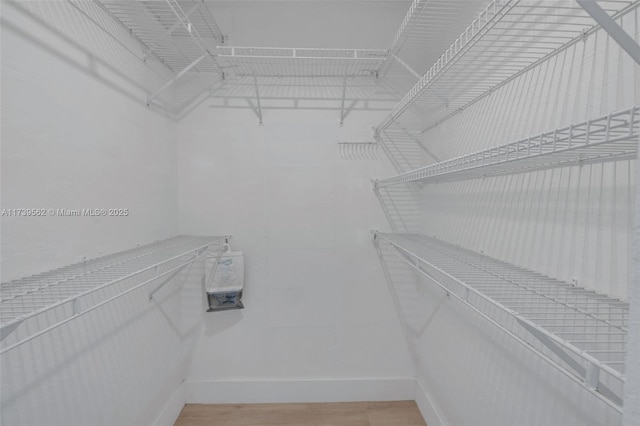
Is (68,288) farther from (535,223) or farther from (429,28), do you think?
(429,28)

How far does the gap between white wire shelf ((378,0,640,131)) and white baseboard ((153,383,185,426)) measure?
209 cm

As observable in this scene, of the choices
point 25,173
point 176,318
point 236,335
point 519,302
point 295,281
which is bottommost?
point 236,335

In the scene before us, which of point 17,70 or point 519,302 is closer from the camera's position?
point 519,302

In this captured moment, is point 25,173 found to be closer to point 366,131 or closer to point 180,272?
point 180,272

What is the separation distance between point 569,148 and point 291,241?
1661 mm

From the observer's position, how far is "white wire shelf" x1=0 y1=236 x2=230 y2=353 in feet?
2.21

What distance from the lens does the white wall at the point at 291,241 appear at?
6.48 feet

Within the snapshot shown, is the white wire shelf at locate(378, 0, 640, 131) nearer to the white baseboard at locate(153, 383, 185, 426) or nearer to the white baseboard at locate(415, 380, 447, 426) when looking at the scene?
the white baseboard at locate(415, 380, 447, 426)

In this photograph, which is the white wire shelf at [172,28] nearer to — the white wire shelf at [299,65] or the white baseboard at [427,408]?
the white wire shelf at [299,65]

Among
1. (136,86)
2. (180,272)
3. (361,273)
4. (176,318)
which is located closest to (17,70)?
(136,86)

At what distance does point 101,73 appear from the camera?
127cm

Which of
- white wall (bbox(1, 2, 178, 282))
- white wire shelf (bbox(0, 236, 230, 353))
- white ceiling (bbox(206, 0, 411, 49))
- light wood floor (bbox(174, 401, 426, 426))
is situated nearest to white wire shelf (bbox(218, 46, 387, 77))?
white ceiling (bbox(206, 0, 411, 49))

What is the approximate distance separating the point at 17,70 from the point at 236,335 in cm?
173

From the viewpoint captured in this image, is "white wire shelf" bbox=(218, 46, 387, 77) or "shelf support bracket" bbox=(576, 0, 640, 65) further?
"white wire shelf" bbox=(218, 46, 387, 77)
